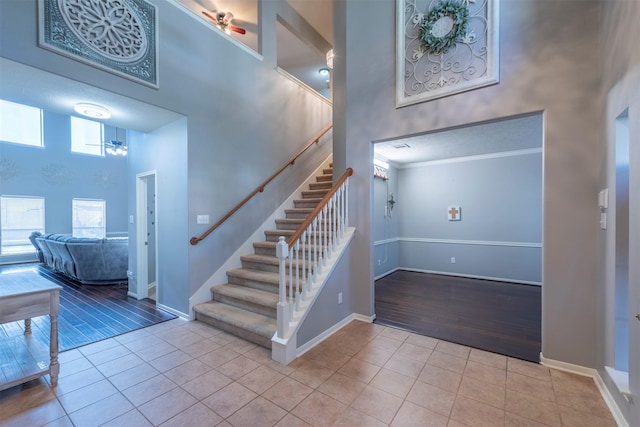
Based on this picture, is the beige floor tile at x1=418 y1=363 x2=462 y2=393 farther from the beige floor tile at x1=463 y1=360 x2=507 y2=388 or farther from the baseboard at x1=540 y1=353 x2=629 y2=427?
the baseboard at x1=540 y1=353 x2=629 y2=427

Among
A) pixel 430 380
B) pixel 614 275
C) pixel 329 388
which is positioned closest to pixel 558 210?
pixel 614 275

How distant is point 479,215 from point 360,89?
3955mm

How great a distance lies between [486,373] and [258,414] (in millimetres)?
1905

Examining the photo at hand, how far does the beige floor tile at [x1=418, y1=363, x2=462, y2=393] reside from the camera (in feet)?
6.93

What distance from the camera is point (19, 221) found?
736 cm

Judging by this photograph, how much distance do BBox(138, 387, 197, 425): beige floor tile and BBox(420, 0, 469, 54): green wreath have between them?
3.96 m

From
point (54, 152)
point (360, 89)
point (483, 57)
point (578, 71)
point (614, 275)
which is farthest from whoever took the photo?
point (54, 152)

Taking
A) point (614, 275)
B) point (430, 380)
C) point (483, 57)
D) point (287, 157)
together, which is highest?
point (483, 57)

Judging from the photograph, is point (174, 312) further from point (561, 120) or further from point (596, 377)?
point (561, 120)

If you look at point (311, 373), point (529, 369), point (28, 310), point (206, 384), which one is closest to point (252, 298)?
point (206, 384)

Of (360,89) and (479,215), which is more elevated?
(360,89)

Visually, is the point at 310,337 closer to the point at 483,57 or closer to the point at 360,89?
the point at 360,89

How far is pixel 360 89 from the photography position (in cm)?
348

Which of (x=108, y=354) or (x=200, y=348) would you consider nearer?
(x=108, y=354)
